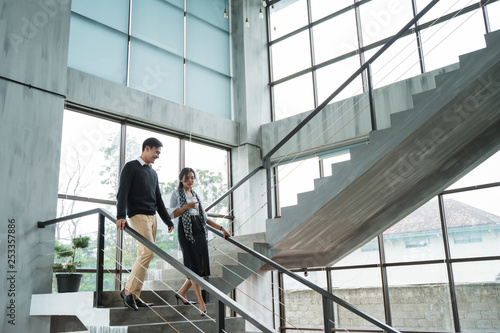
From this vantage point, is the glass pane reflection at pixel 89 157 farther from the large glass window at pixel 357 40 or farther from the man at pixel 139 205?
the large glass window at pixel 357 40

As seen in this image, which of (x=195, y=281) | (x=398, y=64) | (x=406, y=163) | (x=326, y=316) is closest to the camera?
(x=195, y=281)

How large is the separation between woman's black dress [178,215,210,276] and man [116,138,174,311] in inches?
14.3

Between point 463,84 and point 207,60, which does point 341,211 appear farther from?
point 207,60

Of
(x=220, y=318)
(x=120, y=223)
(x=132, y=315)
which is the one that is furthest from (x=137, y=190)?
(x=220, y=318)

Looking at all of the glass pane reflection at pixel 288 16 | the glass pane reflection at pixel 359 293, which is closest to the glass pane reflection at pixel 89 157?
the glass pane reflection at pixel 359 293

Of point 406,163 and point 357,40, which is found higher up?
point 357,40

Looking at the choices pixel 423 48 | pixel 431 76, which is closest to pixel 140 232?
pixel 431 76

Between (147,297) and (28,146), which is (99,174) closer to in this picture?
(28,146)

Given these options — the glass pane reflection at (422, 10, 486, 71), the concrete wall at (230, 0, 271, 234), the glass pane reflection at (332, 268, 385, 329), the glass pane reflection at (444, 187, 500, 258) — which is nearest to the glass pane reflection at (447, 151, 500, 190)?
the glass pane reflection at (444, 187, 500, 258)

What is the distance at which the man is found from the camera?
3814 millimetres

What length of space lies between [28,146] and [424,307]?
19.5 feet

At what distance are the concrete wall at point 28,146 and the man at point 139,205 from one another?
1.92 meters

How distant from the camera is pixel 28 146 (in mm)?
5449

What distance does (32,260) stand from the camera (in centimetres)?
523
